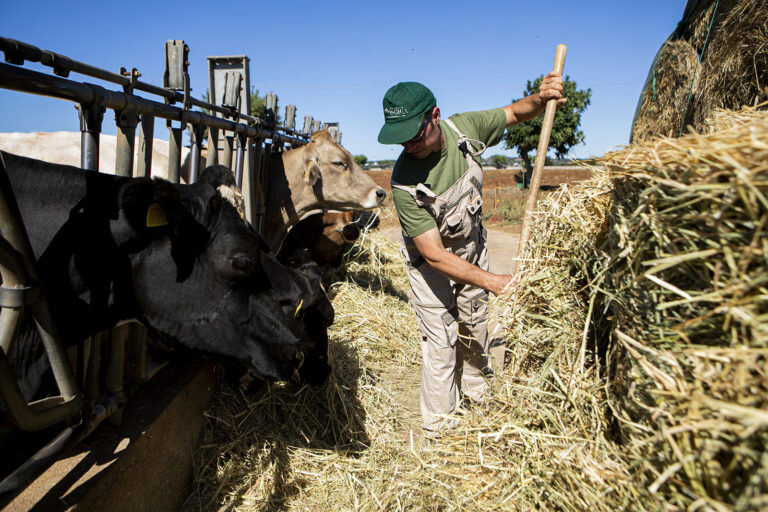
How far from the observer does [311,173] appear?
6137 millimetres

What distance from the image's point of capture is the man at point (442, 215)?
301 centimetres

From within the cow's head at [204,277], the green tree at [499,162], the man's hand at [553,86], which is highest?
the green tree at [499,162]

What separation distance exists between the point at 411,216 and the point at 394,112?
0.70 metres

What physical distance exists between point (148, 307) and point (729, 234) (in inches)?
90.4

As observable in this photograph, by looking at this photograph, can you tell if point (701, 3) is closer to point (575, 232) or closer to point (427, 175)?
point (427, 175)

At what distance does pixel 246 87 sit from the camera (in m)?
5.30

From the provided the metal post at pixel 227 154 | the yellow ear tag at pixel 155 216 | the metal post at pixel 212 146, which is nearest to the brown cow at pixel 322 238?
the metal post at pixel 227 154

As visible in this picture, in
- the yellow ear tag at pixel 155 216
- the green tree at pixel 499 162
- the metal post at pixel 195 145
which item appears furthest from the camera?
the green tree at pixel 499 162

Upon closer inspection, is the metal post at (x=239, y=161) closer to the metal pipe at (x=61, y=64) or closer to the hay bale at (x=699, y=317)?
the metal pipe at (x=61, y=64)

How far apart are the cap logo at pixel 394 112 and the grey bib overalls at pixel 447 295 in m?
0.48

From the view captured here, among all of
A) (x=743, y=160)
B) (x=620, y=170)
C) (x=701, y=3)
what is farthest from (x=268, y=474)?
(x=701, y=3)

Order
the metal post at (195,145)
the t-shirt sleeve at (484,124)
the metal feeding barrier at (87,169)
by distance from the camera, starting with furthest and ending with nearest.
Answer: the metal post at (195,145), the t-shirt sleeve at (484,124), the metal feeding barrier at (87,169)

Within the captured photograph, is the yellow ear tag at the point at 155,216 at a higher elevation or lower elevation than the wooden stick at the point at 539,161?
lower

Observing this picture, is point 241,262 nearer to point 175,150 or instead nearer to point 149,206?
point 149,206
